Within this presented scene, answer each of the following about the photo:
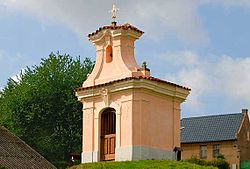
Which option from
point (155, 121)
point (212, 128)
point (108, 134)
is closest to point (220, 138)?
point (212, 128)

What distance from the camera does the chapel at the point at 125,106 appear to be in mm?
21344

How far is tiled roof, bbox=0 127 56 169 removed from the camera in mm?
33750

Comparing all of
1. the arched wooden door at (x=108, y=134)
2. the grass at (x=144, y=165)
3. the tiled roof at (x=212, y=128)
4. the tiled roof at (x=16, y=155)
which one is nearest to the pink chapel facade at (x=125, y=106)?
the arched wooden door at (x=108, y=134)

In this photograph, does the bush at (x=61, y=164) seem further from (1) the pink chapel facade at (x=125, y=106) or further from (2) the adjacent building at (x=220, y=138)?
(1) the pink chapel facade at (x=125, y=106)

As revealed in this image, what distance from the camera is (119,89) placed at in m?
21.7

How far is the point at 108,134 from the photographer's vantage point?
22.6 meters

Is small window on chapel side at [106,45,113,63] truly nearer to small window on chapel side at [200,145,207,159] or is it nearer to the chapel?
the chapel

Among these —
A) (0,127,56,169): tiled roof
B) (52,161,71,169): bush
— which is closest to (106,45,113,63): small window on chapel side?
(0,127,56,169): tiled roof

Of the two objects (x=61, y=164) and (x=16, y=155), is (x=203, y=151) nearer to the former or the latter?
(x=61, y=164)

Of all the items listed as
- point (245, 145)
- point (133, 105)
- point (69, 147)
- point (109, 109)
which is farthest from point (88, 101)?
point (245, 145)

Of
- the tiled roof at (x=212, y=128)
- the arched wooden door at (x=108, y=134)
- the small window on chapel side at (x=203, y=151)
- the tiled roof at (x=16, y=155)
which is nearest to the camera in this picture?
the arched wooden door at (x=108, y=134)

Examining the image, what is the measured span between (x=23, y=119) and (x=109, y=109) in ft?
89.1

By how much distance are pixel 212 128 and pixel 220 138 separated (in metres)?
2.04

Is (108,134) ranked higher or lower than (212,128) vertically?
lower
